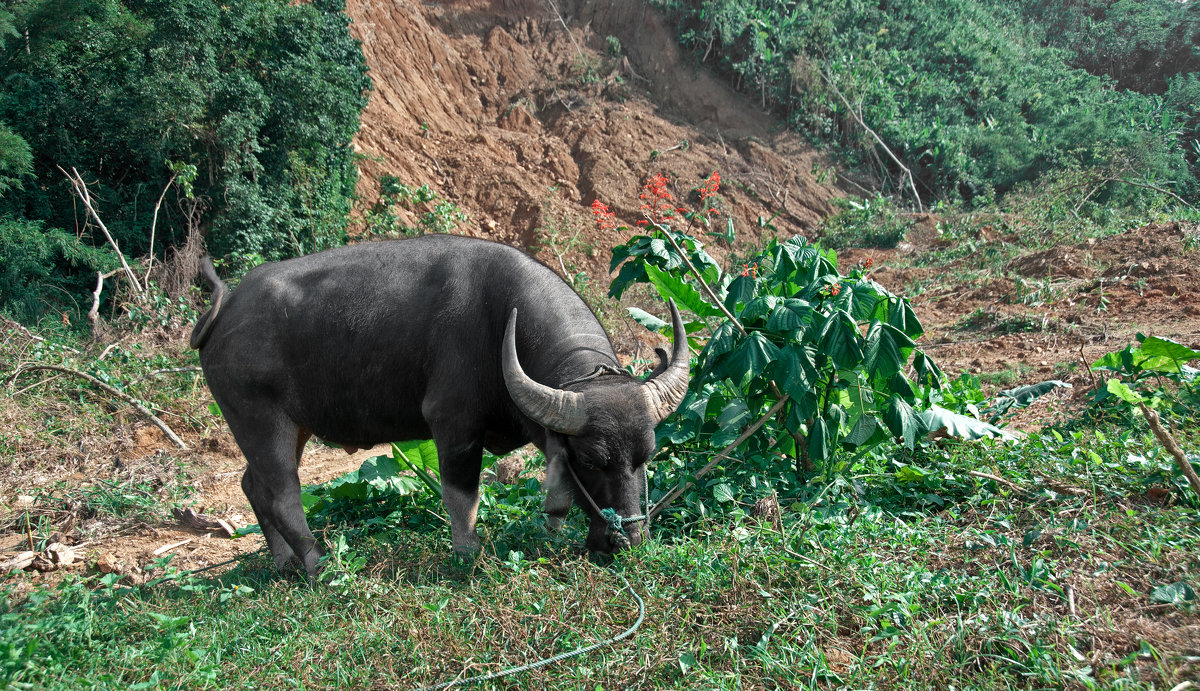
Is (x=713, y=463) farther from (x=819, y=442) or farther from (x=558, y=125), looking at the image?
(x=558, y=125)

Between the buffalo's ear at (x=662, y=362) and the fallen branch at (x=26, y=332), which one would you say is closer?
the buffalo's ear at (x=662, y=362)

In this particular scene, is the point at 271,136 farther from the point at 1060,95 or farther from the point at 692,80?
the point at 1060,95

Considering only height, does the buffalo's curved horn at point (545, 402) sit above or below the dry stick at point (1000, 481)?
below

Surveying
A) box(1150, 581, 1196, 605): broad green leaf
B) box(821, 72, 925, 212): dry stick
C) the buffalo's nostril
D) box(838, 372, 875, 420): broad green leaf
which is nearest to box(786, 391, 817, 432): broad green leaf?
box(838, 372, 875, 420): broad green leaf

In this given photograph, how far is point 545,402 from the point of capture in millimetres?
4012

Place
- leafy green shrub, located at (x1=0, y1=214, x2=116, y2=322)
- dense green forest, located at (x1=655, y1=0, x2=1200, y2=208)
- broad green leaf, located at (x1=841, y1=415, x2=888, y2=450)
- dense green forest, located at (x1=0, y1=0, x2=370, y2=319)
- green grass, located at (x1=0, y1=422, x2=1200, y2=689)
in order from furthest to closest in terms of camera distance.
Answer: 1. dense green forest, located at (x1=655, y1=0, x2=1200, y2=208)
2. dense green forest, located at (x1=0, y1=0, x2=370, y2=319)
3. leafy green shrub, located at (x1=0, y1=214, x2=116, y2=322)
4. broad green leaf, located at (x1=841, y1=415, x2=888, y2=450)
5. green grass, located at (x1=0, y1=422, x2=1200, y2=689)

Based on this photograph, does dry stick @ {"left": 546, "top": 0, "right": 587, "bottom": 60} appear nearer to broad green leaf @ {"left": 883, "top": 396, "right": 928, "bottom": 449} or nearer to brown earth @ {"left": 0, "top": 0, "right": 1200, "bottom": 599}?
brown earth @ {"left": 0, "top": 0, "right": 1200, "bottom": 599}

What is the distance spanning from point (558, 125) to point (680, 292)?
1602cm

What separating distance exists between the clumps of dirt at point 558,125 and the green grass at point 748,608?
12.7 meters

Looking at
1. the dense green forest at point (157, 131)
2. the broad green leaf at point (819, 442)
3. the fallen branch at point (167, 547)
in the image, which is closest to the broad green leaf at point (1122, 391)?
the broad green leaf at point (819, 442)

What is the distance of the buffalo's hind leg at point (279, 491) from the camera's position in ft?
15.9

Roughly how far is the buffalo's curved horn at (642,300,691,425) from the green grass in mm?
695

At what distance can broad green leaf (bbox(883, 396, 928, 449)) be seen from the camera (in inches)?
183

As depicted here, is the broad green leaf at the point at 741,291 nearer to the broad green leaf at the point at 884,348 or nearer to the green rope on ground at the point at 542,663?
the broad green leaf at the point at 884,348
